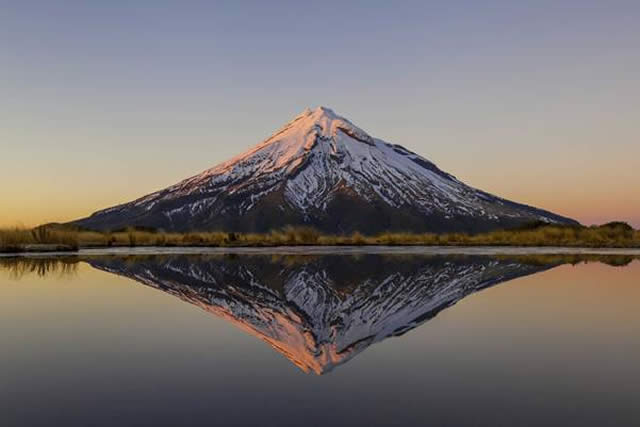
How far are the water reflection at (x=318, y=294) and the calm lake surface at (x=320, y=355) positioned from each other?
7 cm

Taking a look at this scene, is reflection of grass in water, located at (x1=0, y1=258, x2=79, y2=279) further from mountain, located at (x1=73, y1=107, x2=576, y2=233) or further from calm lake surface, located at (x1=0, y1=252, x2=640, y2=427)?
mountain, located at (x1=73, y1=107, x2=576, y2=233)

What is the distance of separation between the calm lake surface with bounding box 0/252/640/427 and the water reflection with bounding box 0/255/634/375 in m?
0.07

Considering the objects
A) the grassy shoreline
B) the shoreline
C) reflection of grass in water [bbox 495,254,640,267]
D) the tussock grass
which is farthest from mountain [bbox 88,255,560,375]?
the grassy shoreline

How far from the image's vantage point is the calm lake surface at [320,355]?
5727mm

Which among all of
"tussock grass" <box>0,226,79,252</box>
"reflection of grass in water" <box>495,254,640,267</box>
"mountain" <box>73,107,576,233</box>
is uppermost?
"mountain" <box>73,107,576,233</box>

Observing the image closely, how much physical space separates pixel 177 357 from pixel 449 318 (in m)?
5.81

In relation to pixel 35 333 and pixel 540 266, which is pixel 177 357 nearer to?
pixel 35 333

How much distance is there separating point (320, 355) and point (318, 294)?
770 cm

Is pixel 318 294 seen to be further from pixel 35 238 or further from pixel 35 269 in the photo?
pixel 35 238

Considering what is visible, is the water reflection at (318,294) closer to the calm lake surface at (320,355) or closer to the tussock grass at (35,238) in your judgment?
the calm lake surface at (320,355)

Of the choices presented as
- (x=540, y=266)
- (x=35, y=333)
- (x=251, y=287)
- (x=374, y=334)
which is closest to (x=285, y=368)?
(x=374, y=334)

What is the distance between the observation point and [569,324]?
1119 cm

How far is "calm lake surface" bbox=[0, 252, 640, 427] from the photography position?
225 inches

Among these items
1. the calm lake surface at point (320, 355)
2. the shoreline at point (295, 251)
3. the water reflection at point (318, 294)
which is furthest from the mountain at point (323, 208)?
the calm lake surface at point (320, 355)
